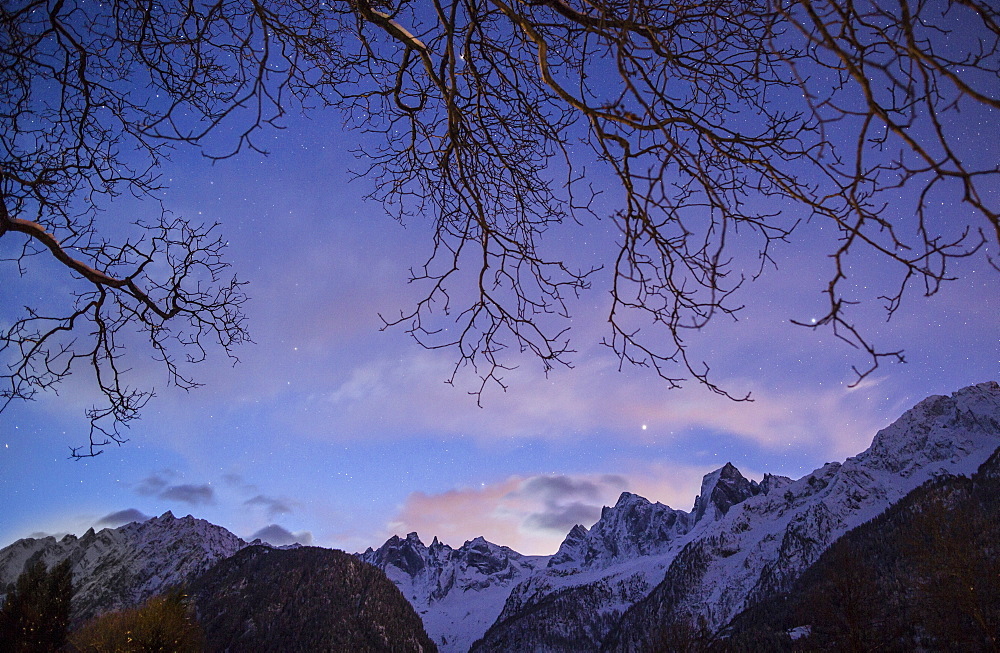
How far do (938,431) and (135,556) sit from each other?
23412 centimetres

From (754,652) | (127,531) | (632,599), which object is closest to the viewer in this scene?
(754,652)

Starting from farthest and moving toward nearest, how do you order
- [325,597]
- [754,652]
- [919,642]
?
[325,597], [754,652], [919,642]

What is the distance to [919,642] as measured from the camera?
40656 mm

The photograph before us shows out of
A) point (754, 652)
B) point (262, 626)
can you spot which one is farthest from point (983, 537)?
point (262, 626)

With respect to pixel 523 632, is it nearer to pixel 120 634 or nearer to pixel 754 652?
pixel 754 652

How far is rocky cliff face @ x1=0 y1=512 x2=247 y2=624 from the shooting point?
144 metres

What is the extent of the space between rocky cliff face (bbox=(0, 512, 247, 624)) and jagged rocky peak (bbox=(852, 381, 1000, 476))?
17258cm

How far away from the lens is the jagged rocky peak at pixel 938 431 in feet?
432

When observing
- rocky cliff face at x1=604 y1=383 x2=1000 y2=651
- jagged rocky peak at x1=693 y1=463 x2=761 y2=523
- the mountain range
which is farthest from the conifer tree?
jagged rocky peak at x1=693 y1=463 x2=761 y2=523

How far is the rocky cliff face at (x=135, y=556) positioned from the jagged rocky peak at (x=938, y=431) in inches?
6795

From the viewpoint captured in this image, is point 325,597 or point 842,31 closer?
point 842,31

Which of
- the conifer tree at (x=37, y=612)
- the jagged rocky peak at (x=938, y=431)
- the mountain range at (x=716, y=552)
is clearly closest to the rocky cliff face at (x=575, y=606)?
the mountain range at (x=716, y=552)

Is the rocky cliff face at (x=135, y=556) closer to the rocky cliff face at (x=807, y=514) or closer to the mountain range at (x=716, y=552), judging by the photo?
the mountain range at (x=716, y=552)

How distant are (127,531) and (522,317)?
734 feet
